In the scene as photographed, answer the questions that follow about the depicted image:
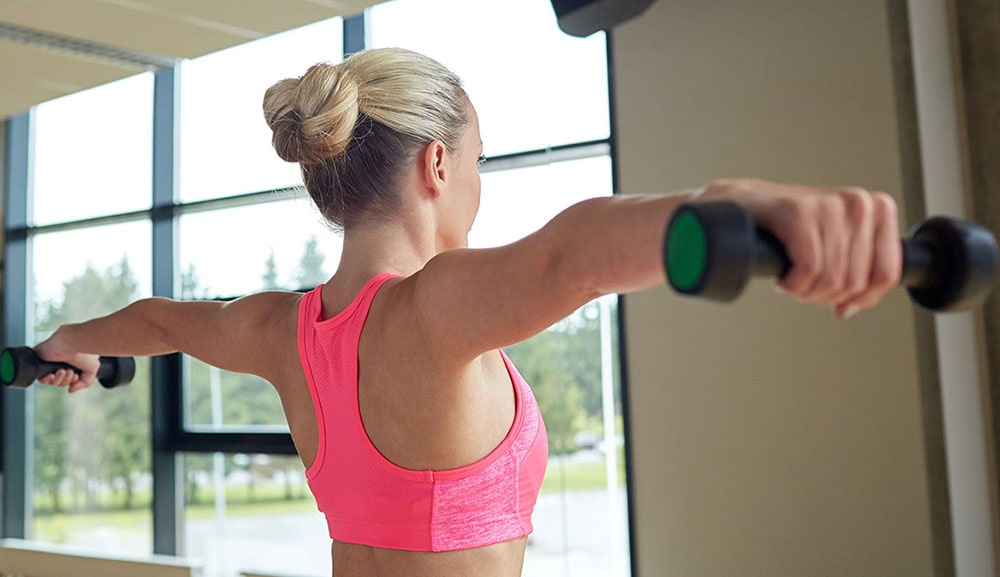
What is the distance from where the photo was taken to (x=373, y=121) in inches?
44.6

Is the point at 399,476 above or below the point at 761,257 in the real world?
below

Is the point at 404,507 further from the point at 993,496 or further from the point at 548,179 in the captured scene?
the point at 548,179

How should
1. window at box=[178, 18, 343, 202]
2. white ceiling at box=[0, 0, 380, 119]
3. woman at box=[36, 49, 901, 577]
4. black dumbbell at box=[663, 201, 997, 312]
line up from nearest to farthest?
black dumbbell at box=[663, 201, 997, 312], woman at box=[36, 49, 901, 577], white ceiling at box=[0, 0, 380, 119], window at box=[178, 18, 343, 202]

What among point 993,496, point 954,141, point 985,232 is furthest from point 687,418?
point 985,232

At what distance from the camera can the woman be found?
2.74 feet

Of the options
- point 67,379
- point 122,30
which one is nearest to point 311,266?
point 122,30

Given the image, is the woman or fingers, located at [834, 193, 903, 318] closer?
fingers, located at [834, 193, 903, 318]

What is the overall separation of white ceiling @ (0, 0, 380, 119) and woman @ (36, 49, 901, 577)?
252 cm

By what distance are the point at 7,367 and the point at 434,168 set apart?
0.89m

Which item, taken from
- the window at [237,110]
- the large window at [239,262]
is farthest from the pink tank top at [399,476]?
the window at [237,110]

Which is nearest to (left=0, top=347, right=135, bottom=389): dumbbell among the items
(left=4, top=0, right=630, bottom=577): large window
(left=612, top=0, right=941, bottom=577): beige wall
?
(left=4, top=0, right=630, bottom=577): large window

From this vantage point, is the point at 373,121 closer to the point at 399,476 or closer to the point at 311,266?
the point at 399,476

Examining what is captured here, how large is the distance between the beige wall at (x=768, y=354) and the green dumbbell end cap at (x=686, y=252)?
8.22 ft

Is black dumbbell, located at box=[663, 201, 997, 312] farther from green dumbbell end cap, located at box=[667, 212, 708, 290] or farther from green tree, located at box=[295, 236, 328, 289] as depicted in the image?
green tree, located at box=[295, 236, 328, 289]
